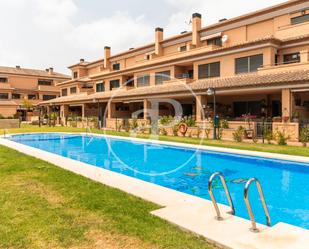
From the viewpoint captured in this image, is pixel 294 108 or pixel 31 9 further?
pixel 31 9

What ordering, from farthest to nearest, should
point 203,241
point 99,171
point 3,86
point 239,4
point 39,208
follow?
point 3,86, point 239,4, point 99,171, point 39,208, point 203,241

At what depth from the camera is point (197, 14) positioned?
Result: 103ft

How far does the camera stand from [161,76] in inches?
1281

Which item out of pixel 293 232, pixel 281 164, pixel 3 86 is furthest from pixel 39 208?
pixel 3 86

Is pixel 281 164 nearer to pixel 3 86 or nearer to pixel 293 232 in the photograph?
pixel 293 232

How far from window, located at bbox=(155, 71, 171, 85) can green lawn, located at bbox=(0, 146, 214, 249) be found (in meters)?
24.6

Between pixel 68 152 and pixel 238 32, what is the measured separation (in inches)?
819

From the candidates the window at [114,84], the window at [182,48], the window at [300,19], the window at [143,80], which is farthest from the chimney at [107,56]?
the window at [300,19]

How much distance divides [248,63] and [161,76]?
1106 cm

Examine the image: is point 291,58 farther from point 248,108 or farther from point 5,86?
point 5,86

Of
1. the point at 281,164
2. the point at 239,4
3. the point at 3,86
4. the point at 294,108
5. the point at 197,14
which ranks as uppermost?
the point at 239,4

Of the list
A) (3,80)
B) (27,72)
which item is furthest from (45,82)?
(3,80)

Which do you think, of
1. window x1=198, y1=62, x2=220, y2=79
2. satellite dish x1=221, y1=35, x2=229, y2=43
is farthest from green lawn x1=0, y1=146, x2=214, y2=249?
satellite dish x1=221, y1=35, x2=229, y2=43

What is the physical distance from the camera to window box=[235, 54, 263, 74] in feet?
76.9
